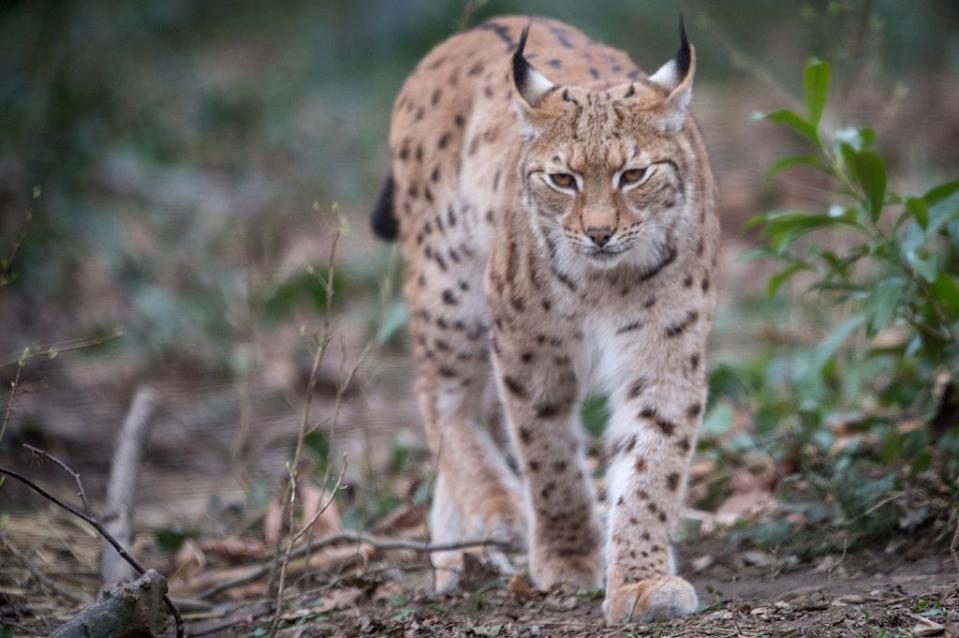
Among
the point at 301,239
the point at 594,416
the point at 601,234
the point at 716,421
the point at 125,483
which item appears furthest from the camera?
the point at 301,239

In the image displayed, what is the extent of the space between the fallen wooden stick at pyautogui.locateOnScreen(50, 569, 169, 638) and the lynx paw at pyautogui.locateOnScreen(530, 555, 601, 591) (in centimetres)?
157

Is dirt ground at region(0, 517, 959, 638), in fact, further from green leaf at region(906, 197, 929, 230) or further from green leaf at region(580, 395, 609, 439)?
green leaf at region(580, 395, 609, 439)

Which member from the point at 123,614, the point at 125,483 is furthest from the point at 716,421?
the point at 123,614

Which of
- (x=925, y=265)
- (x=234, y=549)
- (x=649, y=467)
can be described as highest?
(x=925, y=265)

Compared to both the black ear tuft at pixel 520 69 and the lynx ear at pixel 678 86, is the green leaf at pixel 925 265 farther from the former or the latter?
the black ear tuft at pixel 520 69

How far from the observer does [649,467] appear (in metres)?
4.32

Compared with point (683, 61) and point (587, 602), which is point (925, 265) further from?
point (587, 602)

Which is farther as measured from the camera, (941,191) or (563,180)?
(941,191)

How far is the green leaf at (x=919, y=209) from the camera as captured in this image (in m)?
4.39

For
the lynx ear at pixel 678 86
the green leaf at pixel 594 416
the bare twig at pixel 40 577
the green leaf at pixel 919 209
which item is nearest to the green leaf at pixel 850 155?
the green leaf at pixel 919 209

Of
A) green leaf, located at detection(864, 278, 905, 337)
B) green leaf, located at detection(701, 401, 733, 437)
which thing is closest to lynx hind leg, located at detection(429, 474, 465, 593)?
green leaf, located at detection(701, 401, 733, 437)

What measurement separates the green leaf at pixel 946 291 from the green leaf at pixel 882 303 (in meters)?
0.13

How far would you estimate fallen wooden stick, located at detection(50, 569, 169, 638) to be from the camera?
3527 mm

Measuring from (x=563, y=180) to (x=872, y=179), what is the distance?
1105 mm
